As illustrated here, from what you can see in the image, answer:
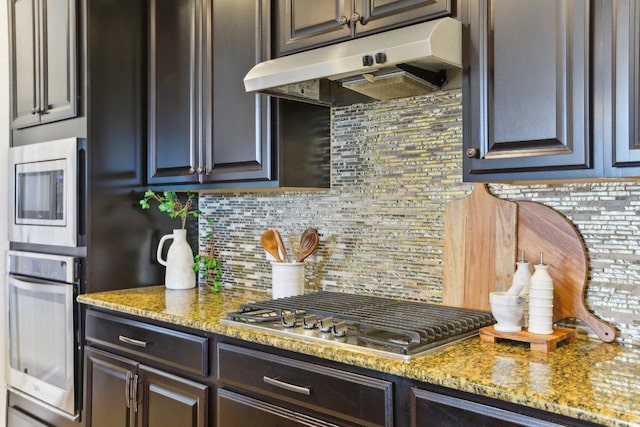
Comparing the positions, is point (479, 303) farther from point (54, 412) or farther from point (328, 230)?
point (54, 412)

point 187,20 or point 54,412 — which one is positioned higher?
point 187,20

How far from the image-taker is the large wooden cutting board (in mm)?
1841

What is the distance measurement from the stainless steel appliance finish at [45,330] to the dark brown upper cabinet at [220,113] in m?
0.62

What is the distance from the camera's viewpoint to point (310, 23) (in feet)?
6.58

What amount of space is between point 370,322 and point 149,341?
3.01 feet

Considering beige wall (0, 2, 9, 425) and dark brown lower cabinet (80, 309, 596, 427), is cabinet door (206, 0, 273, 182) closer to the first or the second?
dark brown lower cabinet (80, 309, 596, 427)

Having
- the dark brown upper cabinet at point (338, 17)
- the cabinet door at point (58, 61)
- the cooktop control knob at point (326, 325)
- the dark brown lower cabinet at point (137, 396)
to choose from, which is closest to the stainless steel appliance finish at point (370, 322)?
the cooktop control knob at point (326, 325)

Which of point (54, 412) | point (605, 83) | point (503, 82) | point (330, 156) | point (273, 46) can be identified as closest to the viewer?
point (605, 83)

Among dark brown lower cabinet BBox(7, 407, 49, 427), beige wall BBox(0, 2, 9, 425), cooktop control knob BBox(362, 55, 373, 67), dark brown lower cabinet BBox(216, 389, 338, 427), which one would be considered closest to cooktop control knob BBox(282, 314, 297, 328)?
dark brown lower cabinet BBox(216, 389, 338, 427)

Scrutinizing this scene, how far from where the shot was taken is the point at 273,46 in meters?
2.16

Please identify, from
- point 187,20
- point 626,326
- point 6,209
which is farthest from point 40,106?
point 626,326

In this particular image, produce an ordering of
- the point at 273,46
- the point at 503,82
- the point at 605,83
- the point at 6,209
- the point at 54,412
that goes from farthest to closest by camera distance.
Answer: the point at 6,209, the point at 54,412, the point at 273,46, the point at 503,82, the point at 605,83

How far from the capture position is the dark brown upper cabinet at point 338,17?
1.73 meters

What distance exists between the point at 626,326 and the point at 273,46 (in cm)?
153
